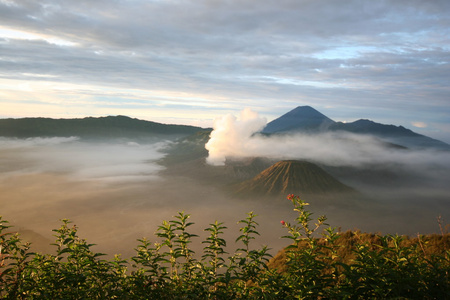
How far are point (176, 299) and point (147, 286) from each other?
825 millimetres

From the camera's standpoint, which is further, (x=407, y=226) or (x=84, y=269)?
(x=407, y=226)

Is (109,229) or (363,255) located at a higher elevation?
(363,255)

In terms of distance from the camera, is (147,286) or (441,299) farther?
(147,286)

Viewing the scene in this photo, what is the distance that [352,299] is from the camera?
17.8ft

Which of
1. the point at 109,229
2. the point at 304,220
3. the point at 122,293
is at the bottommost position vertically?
the point at 109,229

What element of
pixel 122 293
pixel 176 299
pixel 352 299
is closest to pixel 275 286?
pixel 352 299

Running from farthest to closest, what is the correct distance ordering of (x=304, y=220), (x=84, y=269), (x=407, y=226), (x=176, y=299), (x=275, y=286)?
(x=407, y=226) < (x=304, y=220) < (x=84, y=269) < (x=275, y=286) < (x=176, y=299)

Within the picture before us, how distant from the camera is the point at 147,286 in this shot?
563cm

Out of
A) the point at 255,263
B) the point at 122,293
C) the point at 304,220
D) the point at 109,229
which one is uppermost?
the point at 304,220

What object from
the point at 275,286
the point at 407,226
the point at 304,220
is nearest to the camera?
the point at 275,286

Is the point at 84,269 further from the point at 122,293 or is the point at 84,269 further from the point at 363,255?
the point at 363,255

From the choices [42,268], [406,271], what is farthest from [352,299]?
[42,268]

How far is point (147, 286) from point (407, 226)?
21953 cm

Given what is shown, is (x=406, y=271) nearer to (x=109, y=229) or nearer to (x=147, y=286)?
(x=147, y=286)
